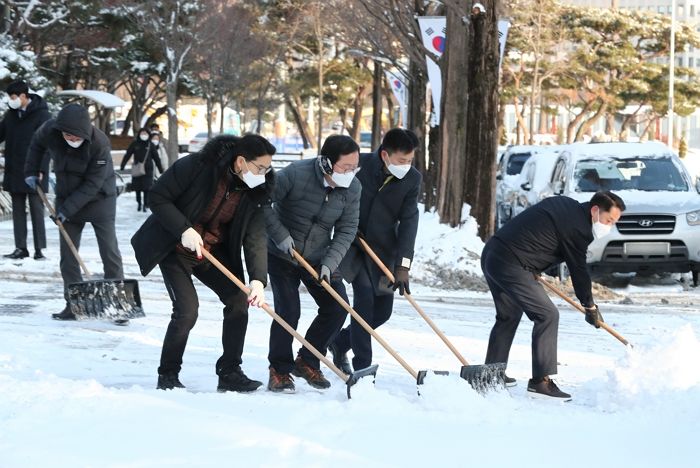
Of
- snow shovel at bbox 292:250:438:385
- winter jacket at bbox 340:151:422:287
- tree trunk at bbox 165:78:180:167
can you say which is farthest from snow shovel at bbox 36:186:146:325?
tree trunk at bbox 165:78:180:167

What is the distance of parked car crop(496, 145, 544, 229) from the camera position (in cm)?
2047

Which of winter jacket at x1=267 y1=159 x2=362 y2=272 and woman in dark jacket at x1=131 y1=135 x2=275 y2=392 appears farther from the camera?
winter jacket at x1=267 y1=159 x2=362 y2=272

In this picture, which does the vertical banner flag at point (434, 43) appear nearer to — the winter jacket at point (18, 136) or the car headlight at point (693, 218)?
the car headlight at point (693, 218)

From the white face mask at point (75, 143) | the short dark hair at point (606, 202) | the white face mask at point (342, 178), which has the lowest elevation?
the short dark hair at point (606, 202)

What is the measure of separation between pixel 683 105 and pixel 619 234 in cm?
4409

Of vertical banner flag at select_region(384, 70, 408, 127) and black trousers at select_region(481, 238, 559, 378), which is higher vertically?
vertical banner flag at select_region(384, 70, 408, 127)

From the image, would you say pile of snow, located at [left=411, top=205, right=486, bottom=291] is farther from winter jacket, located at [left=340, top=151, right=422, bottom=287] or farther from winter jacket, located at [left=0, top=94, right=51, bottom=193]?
winter jacket, located at [left=340, top=151, right=422, bottom=287]

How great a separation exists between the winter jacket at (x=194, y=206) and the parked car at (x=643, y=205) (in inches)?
277

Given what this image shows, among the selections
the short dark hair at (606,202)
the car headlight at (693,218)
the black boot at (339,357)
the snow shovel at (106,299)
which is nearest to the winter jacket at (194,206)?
the black boot at (339,357)

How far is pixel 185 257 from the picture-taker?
643 cm

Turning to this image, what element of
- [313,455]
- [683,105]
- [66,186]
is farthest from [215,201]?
[683,105]

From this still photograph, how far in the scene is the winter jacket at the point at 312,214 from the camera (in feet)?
22.5

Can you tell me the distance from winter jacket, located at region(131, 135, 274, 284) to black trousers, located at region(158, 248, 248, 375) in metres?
0.14

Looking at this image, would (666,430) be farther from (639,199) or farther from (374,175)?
(639,199)
